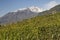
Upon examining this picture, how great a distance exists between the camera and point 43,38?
51.6 feet

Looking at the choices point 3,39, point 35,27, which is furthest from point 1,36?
point 35,27

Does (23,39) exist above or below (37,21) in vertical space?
below

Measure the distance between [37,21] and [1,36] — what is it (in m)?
4.53

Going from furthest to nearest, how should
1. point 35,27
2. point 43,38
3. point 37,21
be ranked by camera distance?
Answer: point 37,21
point 35,27
point 43,38

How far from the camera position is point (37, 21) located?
737 inches

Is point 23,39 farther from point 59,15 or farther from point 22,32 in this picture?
point 59,15

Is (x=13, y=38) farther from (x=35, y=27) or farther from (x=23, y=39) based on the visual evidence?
(x=35, y=27)

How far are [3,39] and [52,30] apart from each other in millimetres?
5342

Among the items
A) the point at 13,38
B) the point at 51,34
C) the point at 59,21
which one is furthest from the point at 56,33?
the point at 13,38

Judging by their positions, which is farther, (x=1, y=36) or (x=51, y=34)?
(x=1, y=36)

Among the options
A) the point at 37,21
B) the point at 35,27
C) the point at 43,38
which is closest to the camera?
the point at 43,38

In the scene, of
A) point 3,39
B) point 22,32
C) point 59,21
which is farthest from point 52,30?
point 3,39

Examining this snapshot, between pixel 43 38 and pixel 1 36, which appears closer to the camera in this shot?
pixel 43 38

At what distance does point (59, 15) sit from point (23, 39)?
5.80m
